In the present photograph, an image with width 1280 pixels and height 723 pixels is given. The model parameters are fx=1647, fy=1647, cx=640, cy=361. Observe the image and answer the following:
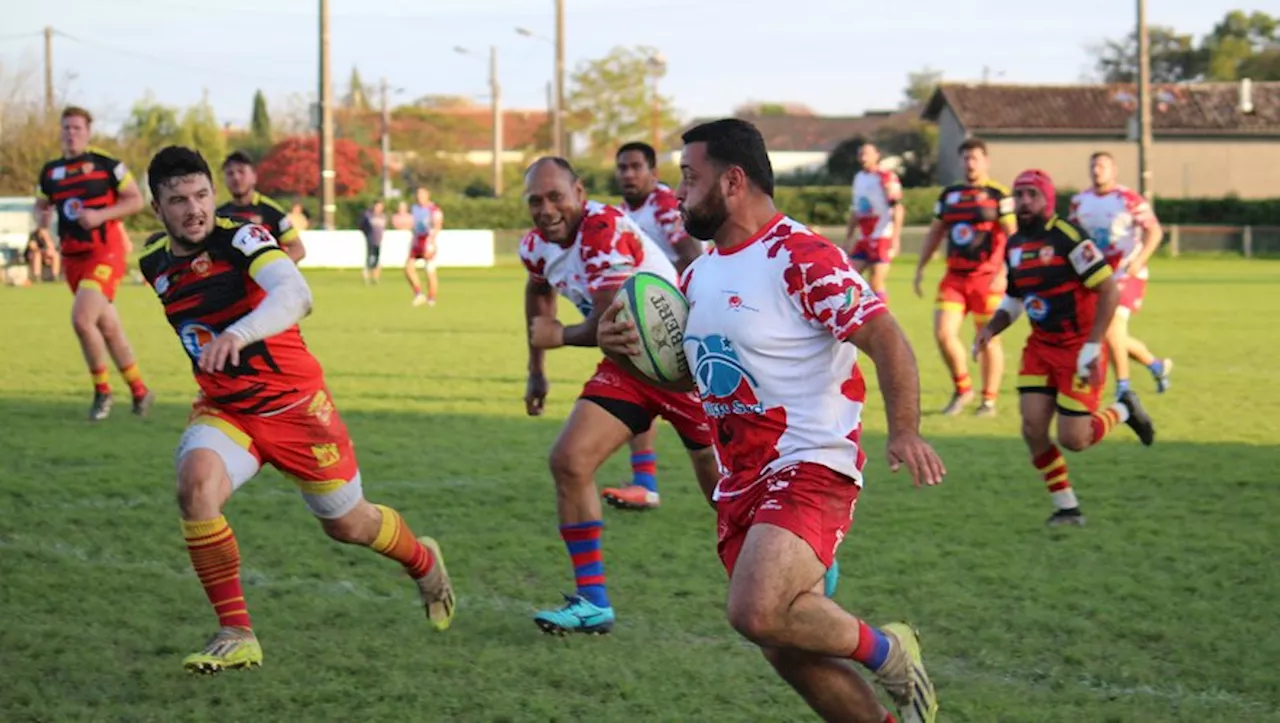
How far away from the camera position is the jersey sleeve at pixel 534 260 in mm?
7809

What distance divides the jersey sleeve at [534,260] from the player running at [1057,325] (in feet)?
9.93

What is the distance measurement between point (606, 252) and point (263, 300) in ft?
5.83

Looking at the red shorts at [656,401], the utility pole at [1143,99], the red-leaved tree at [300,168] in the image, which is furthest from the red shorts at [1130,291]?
the red-leaved tree at [300,168]

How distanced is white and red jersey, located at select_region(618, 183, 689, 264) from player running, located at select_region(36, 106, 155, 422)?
458cm

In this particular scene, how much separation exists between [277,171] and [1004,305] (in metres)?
75.4

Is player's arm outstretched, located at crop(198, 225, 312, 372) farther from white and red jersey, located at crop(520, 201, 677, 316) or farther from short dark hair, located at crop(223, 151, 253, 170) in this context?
short dark hair, located at crop(223, 151, 253, 170)

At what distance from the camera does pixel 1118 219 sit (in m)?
15.6

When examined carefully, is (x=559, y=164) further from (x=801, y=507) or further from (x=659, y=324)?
(x=801, y=507)

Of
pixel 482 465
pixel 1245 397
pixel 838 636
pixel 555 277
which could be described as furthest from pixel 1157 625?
pixel 1245 397

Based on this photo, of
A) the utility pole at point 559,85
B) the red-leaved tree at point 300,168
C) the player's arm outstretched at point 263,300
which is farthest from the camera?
the red-leaved tree at point 300,168

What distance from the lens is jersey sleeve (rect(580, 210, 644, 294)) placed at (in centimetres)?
740

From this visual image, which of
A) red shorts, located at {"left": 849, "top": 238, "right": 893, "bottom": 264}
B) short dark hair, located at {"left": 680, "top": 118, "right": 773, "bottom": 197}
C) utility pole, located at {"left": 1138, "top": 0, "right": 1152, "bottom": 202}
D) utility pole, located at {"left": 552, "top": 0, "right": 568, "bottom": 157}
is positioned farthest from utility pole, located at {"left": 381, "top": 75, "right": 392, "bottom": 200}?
short dark hair, located at {"left": 680, "top": 118, "right": 773, "bottom": 197}

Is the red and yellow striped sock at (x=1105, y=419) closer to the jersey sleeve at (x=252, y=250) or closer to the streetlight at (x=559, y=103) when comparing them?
the jersey sleeve at (x=252, y=250)

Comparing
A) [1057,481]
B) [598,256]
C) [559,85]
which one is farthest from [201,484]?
[559,85]
